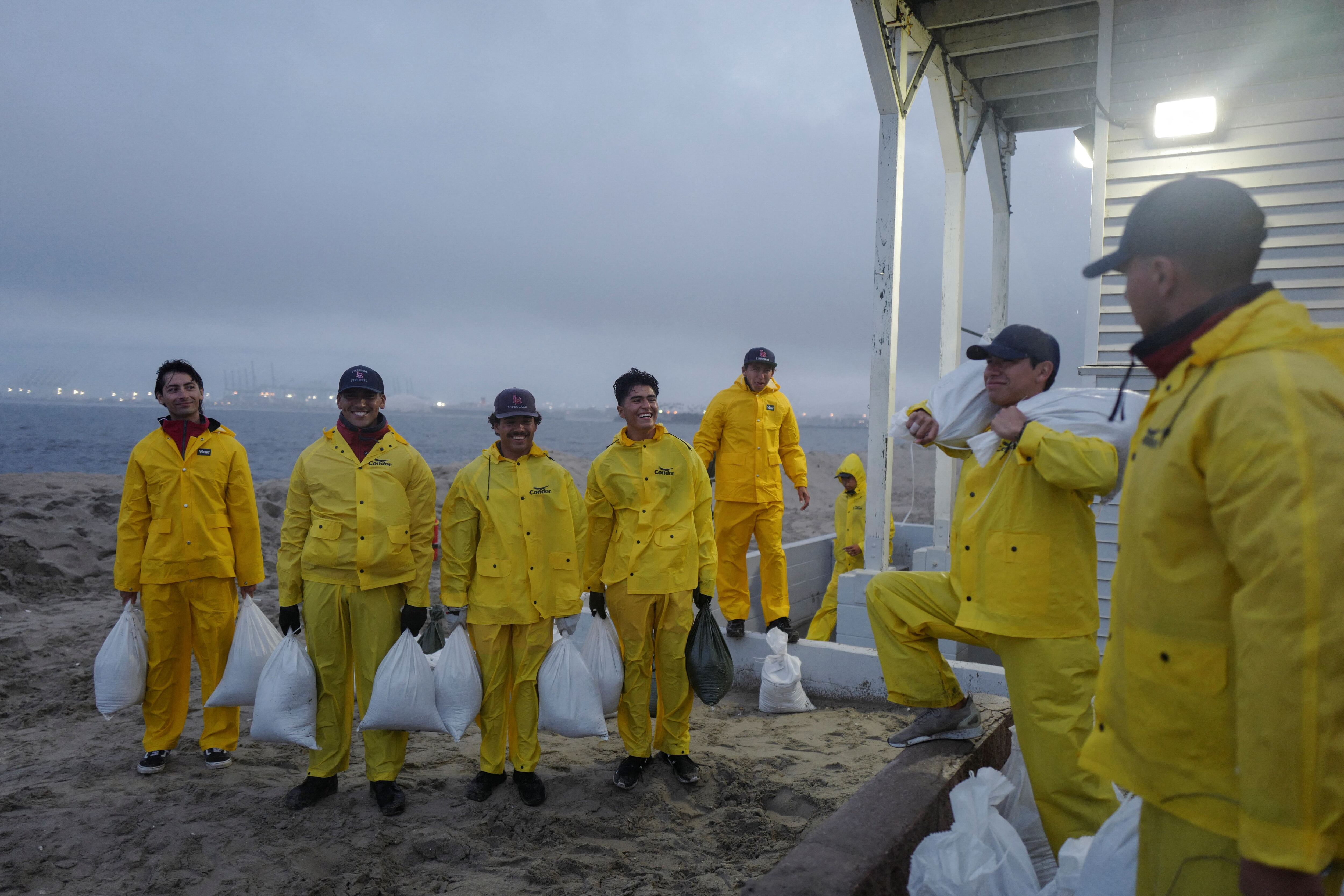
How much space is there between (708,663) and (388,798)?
177 centimetres

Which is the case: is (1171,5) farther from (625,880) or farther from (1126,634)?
(625,880)

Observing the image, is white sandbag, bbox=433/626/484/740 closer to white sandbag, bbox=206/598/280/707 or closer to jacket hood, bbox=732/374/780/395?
white sandbag, bbox=206/598/280/707

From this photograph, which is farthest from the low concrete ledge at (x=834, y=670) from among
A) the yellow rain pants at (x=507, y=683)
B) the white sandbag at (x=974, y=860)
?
the white sandbag at (x=974, y=860)

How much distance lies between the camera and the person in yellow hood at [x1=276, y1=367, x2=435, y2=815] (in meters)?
4.00

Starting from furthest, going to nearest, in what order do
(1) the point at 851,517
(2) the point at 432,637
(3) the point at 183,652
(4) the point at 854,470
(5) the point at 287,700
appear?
(4) the point at 854,470 → (1) the point at 851,517 → (3) the point at 183,652 → (2) the point at 432,637 → (5) the point at 287,700

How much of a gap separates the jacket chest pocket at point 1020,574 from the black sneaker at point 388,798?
305cm

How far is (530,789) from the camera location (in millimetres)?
4129

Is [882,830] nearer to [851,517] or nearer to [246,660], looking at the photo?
[246,660]

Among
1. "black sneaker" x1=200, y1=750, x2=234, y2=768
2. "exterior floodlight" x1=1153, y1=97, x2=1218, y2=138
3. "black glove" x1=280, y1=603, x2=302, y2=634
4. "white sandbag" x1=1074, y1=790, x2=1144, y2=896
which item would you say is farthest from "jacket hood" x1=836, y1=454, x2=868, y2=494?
"white sandbag" x1=1074, y1=790, x2=1144, y2=896

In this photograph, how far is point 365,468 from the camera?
13.4 feet

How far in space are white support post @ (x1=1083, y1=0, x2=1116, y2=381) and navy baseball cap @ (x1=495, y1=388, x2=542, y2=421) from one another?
4124mm

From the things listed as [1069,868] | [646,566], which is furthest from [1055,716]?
[646,566]

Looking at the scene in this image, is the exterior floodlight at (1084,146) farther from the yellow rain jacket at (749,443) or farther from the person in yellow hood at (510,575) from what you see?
the person in yellow hood at (510,575)

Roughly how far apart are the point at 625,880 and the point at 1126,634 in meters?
2.51
